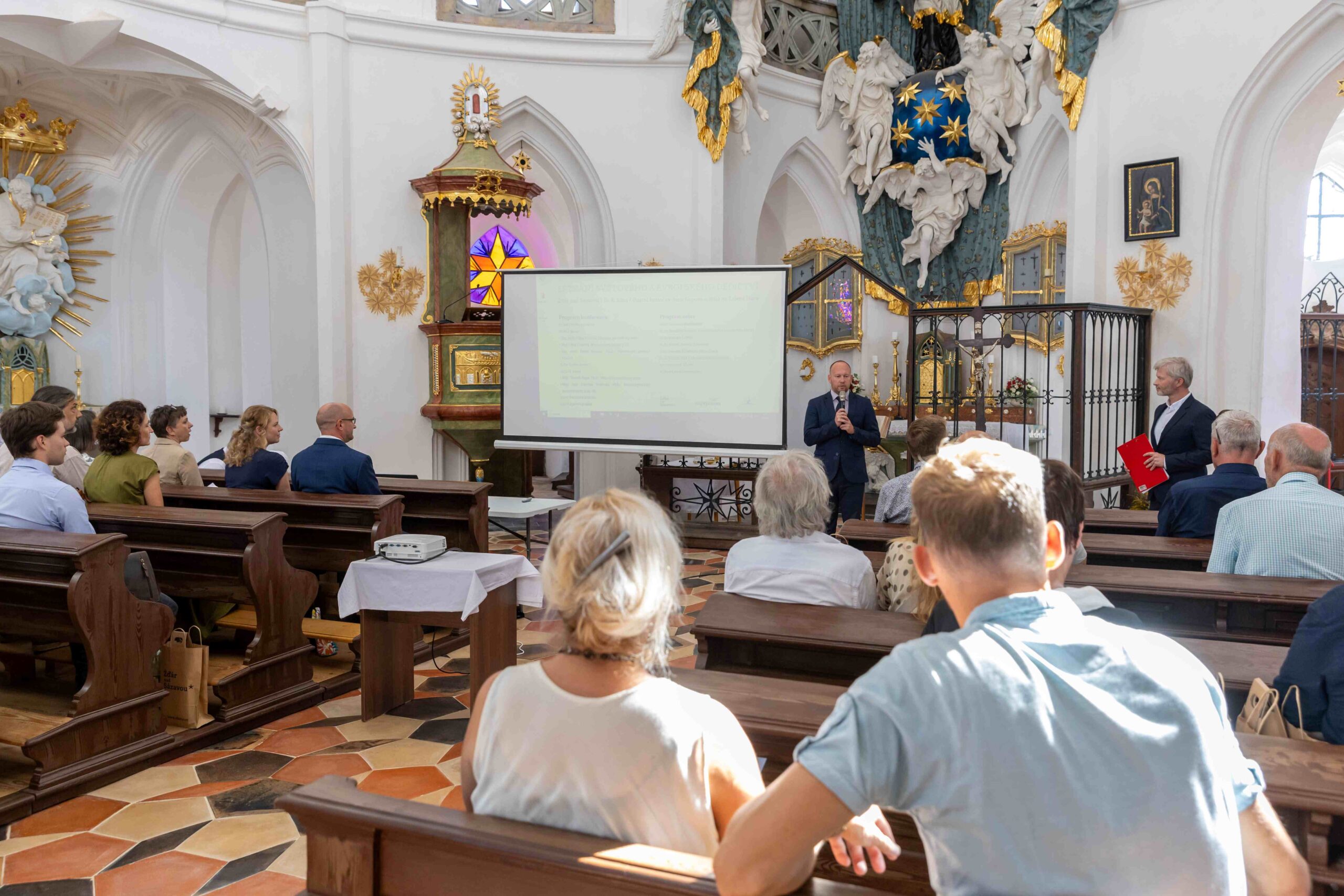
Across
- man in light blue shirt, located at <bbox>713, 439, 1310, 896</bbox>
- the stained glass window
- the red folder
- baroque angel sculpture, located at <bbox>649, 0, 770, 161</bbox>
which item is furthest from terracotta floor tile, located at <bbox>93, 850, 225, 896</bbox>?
the stained glass window

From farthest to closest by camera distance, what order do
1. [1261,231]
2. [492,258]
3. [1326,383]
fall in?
[492,258]
[1326,383]
[1261,231]

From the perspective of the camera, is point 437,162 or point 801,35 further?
point 801,35

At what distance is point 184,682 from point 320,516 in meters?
1.21

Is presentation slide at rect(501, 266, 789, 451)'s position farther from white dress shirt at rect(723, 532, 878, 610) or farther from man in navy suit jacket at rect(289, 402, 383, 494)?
white dress shirt at rect(723, 532, 878, 610)

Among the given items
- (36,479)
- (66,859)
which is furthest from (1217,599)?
(36,479)

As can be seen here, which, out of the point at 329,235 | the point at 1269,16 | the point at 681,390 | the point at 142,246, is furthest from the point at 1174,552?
the point at 142,246

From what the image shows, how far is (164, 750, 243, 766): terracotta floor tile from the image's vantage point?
12.9 feet

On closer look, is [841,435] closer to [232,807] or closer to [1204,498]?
[1204,498]

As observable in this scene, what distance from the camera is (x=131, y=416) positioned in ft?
15.8

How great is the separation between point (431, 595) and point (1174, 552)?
3.01 meters

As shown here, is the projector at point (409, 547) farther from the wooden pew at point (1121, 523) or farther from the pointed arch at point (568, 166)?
the pointed arch at point (568, 166)

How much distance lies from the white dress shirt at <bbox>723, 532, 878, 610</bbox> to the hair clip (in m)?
1.76

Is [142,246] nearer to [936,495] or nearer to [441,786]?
[441,786]

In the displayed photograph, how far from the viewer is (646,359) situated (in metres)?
7.85
